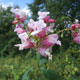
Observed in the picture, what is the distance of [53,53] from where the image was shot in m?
4.46

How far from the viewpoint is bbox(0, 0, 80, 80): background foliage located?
163cm

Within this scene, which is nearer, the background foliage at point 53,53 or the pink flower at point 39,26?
the pink flower at point 39,26

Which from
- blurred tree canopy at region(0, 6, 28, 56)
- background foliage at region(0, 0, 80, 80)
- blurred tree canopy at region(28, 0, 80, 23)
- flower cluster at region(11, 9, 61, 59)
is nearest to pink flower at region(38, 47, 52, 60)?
flower cluster at region(11, 9, 61, 59)

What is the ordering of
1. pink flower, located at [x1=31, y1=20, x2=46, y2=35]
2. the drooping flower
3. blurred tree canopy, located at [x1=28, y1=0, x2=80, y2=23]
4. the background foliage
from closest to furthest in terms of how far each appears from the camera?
pink flower, located at [x1=31, y1=20, x2=46, y2=35] < the drooping flower < the background foliage < blurred tree canopy, located at [x1=28, y1=0, x2=80, y2=23]

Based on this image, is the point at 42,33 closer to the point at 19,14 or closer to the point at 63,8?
the point at 19,14

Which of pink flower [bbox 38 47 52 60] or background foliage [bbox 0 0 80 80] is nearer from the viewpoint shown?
pink flower [bbox 38 47 52 60]

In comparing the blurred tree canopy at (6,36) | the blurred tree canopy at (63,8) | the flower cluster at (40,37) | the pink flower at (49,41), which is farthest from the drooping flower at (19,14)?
the blurred tree canopy at (6,36)

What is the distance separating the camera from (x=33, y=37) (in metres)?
0.85

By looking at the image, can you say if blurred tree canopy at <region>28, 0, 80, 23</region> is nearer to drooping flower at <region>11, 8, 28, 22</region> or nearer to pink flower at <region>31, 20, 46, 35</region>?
drooping flower at <region>11, 8, 28, 22</region>

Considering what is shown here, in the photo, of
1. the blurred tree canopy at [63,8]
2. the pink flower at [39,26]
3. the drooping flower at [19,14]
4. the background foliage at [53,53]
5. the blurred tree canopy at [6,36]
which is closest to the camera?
the pink flower at [39,26]

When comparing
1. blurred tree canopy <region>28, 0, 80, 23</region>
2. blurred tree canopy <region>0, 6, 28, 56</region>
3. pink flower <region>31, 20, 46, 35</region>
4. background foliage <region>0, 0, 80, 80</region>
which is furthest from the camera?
blurred tree canopy <region>0, 6, 28, 56</region>

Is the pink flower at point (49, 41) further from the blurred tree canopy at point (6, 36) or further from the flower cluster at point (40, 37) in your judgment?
the blurred tree canopy at point (6, 36)

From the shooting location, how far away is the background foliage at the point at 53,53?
1.63 metres

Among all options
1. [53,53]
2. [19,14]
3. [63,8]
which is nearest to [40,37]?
[19,14]
